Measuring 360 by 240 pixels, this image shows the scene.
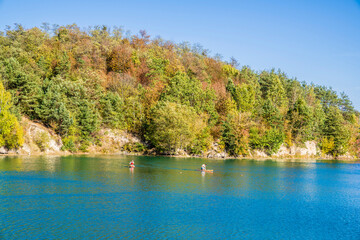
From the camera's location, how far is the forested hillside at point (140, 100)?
84812 millimetres

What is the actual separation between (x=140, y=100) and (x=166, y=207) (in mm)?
77222

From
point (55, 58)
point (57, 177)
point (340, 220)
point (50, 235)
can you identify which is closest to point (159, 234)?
point (50, 235)

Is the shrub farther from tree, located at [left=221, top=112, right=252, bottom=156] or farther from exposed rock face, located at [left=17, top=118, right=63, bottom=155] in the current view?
tree, located at [left=221, top=112, right=252, bottom=156]

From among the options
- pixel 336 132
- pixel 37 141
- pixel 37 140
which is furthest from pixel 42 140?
pixel 336 132

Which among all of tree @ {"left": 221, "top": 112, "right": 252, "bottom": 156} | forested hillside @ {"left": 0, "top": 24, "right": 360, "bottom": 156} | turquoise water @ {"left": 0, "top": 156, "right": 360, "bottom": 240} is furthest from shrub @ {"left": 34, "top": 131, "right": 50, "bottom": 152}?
tree @ {"left": 221, "top": 112, "right": 252, "bottom": 156}

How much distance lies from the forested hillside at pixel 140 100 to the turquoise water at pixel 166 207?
132 feet

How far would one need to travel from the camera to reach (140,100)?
10619 cm

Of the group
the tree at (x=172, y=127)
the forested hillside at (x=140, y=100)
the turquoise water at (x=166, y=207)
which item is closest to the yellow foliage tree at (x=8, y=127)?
the forested hillside at (x=140, y=100)

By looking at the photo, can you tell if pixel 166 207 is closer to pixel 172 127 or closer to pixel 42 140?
pixel 42 140

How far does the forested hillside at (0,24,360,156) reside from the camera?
8481 cm

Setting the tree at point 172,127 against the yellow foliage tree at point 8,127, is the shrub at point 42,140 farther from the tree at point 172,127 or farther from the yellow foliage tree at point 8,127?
the tree at point 172,127

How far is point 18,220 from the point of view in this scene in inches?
1001

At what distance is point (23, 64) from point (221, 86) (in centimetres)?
7032

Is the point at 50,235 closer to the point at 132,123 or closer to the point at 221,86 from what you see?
the point at 132,123
